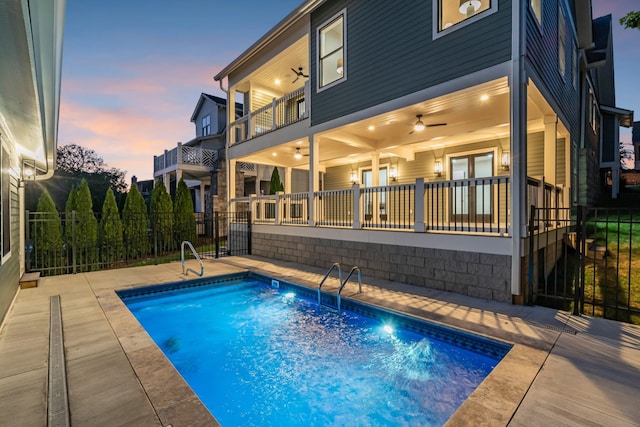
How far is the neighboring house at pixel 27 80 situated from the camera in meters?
1.93

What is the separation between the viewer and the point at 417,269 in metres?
6.92

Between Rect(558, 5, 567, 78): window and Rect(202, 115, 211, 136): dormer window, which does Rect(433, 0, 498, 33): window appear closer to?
Rect(558, 5, 567, 78): window

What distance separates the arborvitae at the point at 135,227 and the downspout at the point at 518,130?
1241 cm

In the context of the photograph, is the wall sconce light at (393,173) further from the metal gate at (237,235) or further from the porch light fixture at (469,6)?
the metal gate at (237,235)

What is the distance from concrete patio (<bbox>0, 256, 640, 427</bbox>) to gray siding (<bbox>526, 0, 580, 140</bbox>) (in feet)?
16.6

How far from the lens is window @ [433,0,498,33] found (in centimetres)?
651

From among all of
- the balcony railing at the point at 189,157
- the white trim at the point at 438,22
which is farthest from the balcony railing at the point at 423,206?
the balcony railing at the point at 189,157

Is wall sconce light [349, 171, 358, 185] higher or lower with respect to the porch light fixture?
lower

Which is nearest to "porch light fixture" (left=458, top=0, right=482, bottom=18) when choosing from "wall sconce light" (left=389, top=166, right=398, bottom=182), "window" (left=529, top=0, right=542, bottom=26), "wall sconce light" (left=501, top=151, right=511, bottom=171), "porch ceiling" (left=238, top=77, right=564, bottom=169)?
"window" (left=529, top=0, right=542, bottom=26)

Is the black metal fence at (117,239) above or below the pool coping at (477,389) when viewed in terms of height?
above

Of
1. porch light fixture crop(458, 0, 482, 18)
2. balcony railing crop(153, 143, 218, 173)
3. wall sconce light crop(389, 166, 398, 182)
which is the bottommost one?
wall sconce light crop(389, 166, 398, 182)

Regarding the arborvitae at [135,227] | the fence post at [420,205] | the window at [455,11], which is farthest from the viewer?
the arborvitae at [135,227]

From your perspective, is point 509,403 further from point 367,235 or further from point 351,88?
point 351,88

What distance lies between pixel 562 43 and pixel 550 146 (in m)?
3.67
